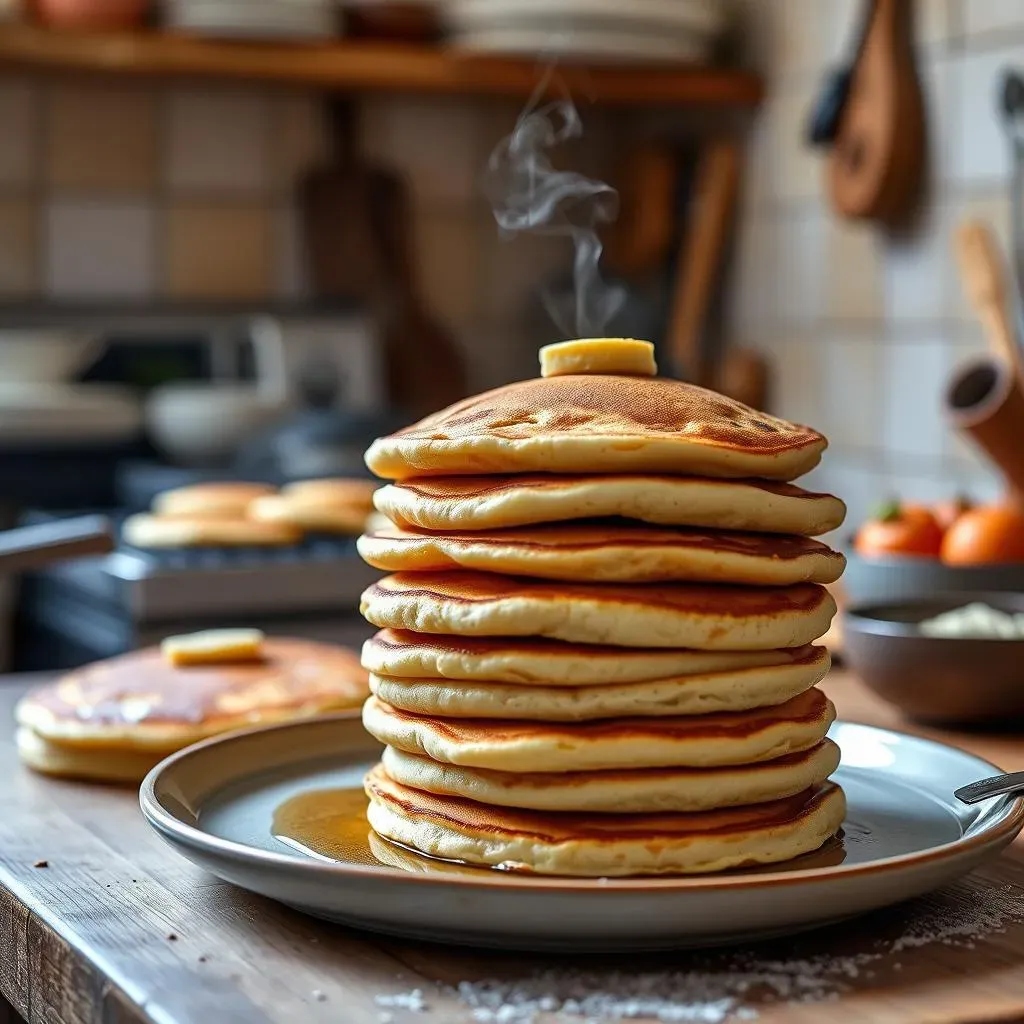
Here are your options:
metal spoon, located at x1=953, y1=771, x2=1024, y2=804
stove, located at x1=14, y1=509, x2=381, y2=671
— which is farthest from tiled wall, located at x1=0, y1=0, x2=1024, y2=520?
metal spoon, located at x1=953, y1=771, x2=1024, y2=804

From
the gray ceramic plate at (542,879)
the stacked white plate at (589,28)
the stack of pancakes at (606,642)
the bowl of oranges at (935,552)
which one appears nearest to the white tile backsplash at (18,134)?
the stacked white plate at (589,28)

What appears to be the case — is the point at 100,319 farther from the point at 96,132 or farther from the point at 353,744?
the point at 353,744

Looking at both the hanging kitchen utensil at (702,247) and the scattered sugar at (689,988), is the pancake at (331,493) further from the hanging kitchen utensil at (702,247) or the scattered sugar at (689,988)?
the scattered sugar at (689,988)

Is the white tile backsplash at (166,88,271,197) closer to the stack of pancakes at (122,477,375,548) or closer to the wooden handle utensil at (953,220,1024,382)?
the stack of pancakes at (122,477,375,548)

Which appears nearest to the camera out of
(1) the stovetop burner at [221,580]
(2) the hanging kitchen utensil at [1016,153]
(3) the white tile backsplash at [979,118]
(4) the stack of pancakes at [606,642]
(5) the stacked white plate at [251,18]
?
(4) the stack of pancakes at [606,642]

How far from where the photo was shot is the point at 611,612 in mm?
661

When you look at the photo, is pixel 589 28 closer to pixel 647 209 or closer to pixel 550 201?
pixel 647 209

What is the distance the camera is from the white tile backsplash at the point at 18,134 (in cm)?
298

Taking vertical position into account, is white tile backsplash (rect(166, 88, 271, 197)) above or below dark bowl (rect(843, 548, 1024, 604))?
above

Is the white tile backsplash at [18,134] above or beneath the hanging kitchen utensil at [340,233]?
above

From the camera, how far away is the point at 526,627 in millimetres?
668

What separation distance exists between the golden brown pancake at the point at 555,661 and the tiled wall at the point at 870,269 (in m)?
1.88

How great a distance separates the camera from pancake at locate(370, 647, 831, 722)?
668 millimetres

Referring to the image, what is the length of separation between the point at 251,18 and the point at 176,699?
1.97m
